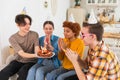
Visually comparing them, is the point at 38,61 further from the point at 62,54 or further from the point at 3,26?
the point at 3,26

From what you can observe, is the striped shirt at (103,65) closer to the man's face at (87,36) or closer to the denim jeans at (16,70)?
the man's face at (87,36)

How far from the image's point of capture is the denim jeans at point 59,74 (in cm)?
203

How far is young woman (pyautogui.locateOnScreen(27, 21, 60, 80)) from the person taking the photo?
2.14 meters

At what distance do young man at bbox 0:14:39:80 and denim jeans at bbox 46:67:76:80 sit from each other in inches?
11.1

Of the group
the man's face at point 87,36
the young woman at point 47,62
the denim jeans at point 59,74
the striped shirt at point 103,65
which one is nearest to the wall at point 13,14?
the young woman at point 47,62

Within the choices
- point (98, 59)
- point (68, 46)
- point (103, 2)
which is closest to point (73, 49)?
point (68, 46)

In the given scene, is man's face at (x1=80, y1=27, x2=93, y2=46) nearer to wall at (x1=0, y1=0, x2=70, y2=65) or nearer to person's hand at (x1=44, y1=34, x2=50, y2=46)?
person's hand at (x1=44, y1=34, x2=50, y2=46)

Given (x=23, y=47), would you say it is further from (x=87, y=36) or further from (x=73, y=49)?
(x=87, y=36)

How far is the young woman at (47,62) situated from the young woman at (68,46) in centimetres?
9

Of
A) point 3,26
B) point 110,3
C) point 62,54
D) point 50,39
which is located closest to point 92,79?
point 62,54

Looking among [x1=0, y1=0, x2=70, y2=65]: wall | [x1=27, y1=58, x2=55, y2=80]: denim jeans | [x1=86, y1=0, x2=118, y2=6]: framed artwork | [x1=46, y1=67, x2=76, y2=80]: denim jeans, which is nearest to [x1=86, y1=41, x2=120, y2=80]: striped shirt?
[x1=46, y1=67, x2=76, y2=80]: denim jeans

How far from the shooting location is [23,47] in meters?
2.36

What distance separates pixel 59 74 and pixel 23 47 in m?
0.57

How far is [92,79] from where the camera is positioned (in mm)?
1570
